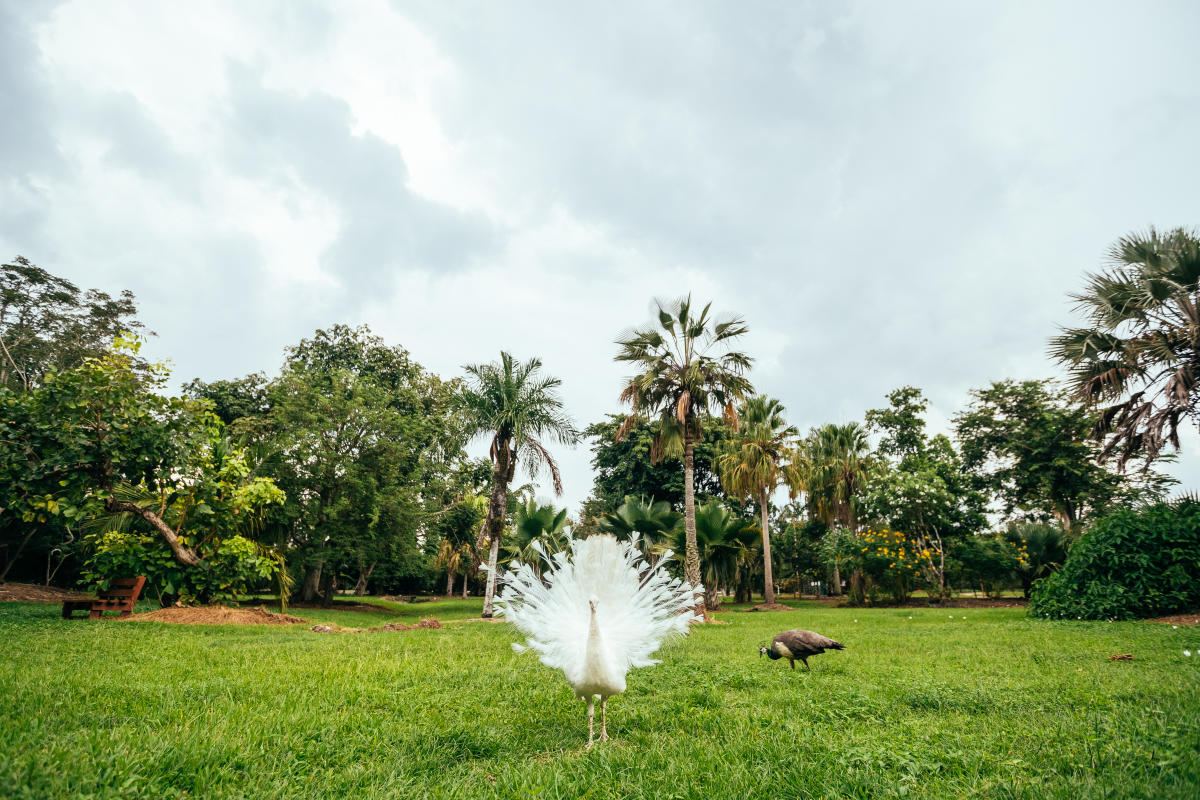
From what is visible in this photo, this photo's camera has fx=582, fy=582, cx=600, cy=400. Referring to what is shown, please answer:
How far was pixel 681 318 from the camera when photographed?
17.8 metres

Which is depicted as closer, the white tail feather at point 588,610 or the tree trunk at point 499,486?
the white tail feather at point 588,610

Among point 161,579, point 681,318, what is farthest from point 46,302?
point 681,318

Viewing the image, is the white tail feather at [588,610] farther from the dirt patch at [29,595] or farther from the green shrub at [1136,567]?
the dirt patch at [29,595]

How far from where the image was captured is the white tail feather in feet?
13.3

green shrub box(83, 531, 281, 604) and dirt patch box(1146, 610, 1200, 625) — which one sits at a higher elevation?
green shrub box(83, 531, 281, 604)

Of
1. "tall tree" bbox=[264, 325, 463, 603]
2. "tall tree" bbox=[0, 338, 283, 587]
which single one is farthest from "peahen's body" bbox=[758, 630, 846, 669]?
"tall tree" bbox=[264, 325, 463, 603]

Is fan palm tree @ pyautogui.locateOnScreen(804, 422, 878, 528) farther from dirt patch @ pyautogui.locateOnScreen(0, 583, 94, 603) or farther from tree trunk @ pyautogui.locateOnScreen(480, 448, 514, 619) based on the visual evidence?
dirt patch @ pyautogui.locateOnScreen(0, 583, 94, 603)

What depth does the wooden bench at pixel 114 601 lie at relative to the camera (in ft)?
40.2

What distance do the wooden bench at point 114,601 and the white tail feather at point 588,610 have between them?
1274cm

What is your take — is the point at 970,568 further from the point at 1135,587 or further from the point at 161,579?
the point at 161,579

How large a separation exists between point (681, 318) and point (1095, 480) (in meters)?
21.4

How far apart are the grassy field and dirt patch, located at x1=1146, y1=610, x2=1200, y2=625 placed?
5137 mm

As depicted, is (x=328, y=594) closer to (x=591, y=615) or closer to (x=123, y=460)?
(x=123, y=460)

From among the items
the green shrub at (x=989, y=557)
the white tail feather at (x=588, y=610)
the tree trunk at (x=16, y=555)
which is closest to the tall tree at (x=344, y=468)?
the tree trunk at (x=16, y=555)
